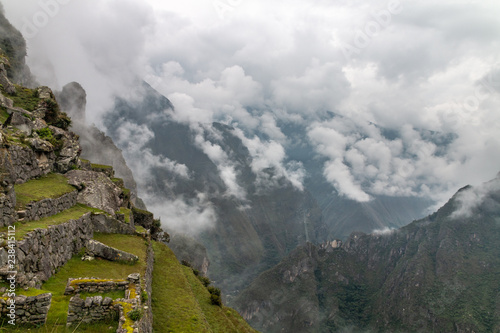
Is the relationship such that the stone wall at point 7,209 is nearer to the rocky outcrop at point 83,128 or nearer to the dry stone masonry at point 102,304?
the dry stone masonry at point 102,304

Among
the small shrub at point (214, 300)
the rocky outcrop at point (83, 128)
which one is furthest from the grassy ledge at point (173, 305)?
the rocky outcrop at point (83, 128)

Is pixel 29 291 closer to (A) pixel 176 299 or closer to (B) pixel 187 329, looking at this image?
(B) pixel 187 329

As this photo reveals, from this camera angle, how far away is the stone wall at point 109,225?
29752 millimetres

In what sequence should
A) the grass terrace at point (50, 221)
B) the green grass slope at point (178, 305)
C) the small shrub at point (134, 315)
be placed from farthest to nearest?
1. the green grass slope at point (178, 305)
2. the grass terrace at point (50, 221)
3. the small shrub at point (134, 315)

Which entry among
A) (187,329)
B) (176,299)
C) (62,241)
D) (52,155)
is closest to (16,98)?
(52,155)

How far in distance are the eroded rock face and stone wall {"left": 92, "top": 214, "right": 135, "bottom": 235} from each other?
2.86 metres

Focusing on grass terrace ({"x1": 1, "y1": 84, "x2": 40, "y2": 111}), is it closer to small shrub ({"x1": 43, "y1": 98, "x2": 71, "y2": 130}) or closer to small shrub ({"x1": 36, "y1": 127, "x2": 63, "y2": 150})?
small shrub ({"x1": 43, "y1": 98, "x2": 71, "y2": 130})

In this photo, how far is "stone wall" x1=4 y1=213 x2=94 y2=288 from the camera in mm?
14445

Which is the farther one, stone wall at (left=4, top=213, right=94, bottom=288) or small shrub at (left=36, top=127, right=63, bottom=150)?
small shrub at (left=36, top=127, right=63, bottom=150)

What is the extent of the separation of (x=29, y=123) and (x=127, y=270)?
2836 centimetres

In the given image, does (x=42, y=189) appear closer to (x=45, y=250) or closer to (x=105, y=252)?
(x=105, y=252)

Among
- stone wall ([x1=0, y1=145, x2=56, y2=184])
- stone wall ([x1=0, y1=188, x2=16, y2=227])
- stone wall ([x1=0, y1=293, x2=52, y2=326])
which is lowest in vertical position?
stone wall ([x1=0, y1=293, x2=52, y2=326])

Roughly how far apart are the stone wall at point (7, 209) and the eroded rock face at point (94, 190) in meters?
15.1

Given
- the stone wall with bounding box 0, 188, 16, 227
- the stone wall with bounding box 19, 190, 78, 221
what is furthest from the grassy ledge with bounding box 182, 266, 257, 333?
the stone wall with bounding box 0, 188, 16, 227
